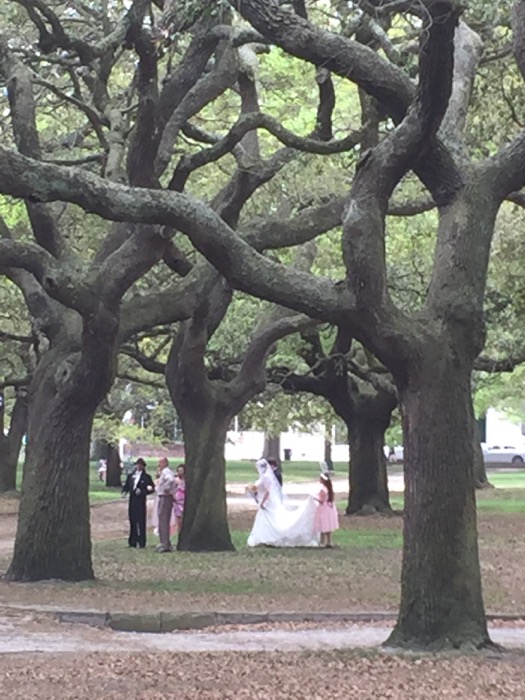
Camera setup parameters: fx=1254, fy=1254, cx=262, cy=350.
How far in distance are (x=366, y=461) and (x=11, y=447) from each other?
15311 mm

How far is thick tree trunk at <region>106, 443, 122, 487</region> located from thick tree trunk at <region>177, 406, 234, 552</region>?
31.9 m

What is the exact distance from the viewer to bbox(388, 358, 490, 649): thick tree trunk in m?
10.2

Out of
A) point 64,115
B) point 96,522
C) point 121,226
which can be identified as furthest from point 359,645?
point 96,522

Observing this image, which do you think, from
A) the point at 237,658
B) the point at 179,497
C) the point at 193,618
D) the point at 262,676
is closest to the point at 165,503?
the point at 179,497

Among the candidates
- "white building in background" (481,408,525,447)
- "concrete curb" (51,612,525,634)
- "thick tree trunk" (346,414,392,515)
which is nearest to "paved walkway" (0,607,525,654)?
"concrete curb" (51,612,525,634)

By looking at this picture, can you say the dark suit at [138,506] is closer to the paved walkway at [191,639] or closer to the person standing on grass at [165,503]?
the person standing on grass at [165,503]

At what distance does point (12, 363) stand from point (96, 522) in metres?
7.64

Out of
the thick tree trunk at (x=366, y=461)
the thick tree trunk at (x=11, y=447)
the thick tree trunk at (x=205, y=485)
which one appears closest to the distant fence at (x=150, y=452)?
the thick tree trunk at (x=11, y=447)

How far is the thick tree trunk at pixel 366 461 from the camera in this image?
3161cm

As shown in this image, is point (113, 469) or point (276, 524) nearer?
point (276, 524)

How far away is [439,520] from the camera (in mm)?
10141

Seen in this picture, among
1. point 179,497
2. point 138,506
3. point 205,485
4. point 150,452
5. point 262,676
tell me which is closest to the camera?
point 262,676

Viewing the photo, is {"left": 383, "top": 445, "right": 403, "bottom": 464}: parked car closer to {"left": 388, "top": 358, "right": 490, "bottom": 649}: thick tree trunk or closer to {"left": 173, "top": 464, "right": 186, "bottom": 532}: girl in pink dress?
{"left": 173, "top": 464, "right": 186, "bottom": 532}: girl in pink dress

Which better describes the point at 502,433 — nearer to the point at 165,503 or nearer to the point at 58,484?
the point at 165,503
